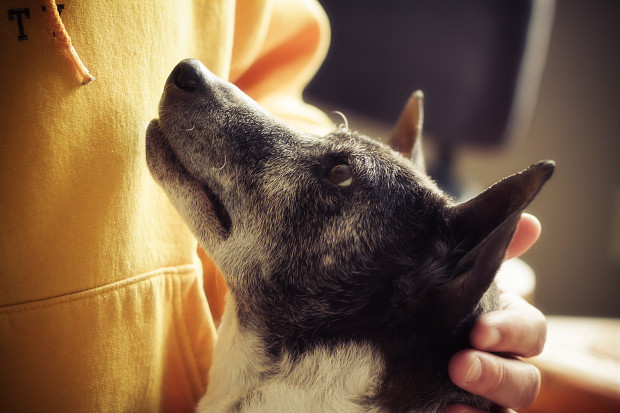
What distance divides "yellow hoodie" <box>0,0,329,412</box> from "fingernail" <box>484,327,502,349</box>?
550mm

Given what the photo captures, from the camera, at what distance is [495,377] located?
3.14ft

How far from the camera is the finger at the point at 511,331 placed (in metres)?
0.95

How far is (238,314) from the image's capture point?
1.08 m

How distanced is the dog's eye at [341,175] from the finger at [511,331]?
1.17ft

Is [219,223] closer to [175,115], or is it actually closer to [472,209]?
[175,115]

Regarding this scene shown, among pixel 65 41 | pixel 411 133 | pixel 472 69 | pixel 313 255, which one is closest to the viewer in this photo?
pixel 65 41

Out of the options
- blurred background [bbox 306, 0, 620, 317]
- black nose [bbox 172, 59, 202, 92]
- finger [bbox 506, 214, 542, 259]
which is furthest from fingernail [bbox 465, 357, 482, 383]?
blurred background [bbox 306, 0, 620, 317]

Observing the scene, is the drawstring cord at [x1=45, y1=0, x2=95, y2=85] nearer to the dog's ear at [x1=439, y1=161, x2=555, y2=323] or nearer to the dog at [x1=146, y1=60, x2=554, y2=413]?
the dog at [x1=146, y1=60, x2=554, y2=413]

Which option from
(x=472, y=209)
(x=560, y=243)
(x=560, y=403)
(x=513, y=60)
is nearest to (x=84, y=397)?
(x=472, y=209)

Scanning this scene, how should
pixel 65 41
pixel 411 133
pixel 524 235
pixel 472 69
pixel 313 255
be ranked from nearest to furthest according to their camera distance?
pixel 65 41 → pixel 313 255 → pixel 524 235 → pixel 411 133 → pixel 472 69

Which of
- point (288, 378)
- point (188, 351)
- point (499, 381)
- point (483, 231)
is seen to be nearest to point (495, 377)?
point (499, 381)

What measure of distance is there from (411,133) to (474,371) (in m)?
0.65

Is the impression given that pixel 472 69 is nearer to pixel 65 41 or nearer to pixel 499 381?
pixel 499 381

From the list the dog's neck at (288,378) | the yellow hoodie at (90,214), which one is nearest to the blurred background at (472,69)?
the yellow hoodie at (90,214)
